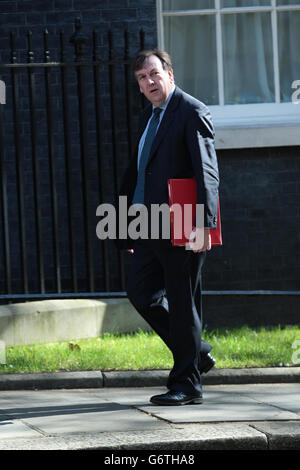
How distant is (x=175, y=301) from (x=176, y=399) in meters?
0.55

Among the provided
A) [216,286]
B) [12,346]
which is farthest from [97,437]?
[216,286]

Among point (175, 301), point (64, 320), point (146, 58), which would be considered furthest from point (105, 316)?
point (146, 58)

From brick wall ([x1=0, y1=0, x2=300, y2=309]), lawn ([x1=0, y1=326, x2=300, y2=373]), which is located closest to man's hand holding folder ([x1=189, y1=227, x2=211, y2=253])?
lawn ([x1=0, y1=326, x2=300, y2=373])

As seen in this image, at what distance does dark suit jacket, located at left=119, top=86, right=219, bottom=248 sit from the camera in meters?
5.56

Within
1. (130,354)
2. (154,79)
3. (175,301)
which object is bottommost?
(130,354)

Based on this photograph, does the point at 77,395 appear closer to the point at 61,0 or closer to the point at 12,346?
the point at 12,346

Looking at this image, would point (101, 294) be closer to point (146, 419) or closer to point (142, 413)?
point (142, 413)

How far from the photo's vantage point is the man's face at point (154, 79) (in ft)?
18.7

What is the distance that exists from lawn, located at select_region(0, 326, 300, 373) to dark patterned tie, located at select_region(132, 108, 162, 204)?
58.4 inches

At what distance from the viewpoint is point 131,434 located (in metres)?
4.90

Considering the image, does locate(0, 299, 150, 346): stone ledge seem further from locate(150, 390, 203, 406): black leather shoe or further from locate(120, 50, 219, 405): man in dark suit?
locate(150, 390, 203, 406): black leather shoe

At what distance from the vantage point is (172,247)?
224 inches

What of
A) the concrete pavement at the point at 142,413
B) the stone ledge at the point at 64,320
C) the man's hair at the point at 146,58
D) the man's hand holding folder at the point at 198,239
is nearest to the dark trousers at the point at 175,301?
the man's hand holding folder at the point at 198,239

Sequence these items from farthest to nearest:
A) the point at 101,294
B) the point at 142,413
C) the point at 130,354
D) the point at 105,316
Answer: the point at 101,294 < the point at 105,316 < the point at 130,354 < the point at 142,413
